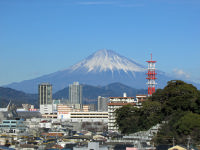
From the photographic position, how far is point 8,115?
498ft

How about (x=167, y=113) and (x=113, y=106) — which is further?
(x=113, y=106)

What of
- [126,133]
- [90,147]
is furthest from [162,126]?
[90,147]

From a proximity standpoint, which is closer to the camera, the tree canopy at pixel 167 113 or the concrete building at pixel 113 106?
the tree canopy at pixel 167 113

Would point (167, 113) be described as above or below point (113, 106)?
below

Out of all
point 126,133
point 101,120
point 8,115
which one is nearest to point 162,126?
point 126,133

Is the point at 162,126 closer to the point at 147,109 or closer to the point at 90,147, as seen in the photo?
the point at 147,109

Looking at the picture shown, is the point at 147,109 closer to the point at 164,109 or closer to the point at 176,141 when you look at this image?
the point at 164,109

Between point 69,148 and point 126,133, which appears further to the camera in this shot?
point 126,133

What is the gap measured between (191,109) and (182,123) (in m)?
12.4

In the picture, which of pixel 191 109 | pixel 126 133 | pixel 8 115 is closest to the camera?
pixel 191 109

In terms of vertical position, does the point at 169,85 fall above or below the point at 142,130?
above

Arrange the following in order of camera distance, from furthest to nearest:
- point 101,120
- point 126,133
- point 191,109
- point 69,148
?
point 101,120, point 126,133, point 191,109, point 69,148

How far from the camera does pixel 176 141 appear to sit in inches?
2470

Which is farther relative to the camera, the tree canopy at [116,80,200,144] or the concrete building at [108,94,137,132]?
the concrete building at [108,94,137,132]
